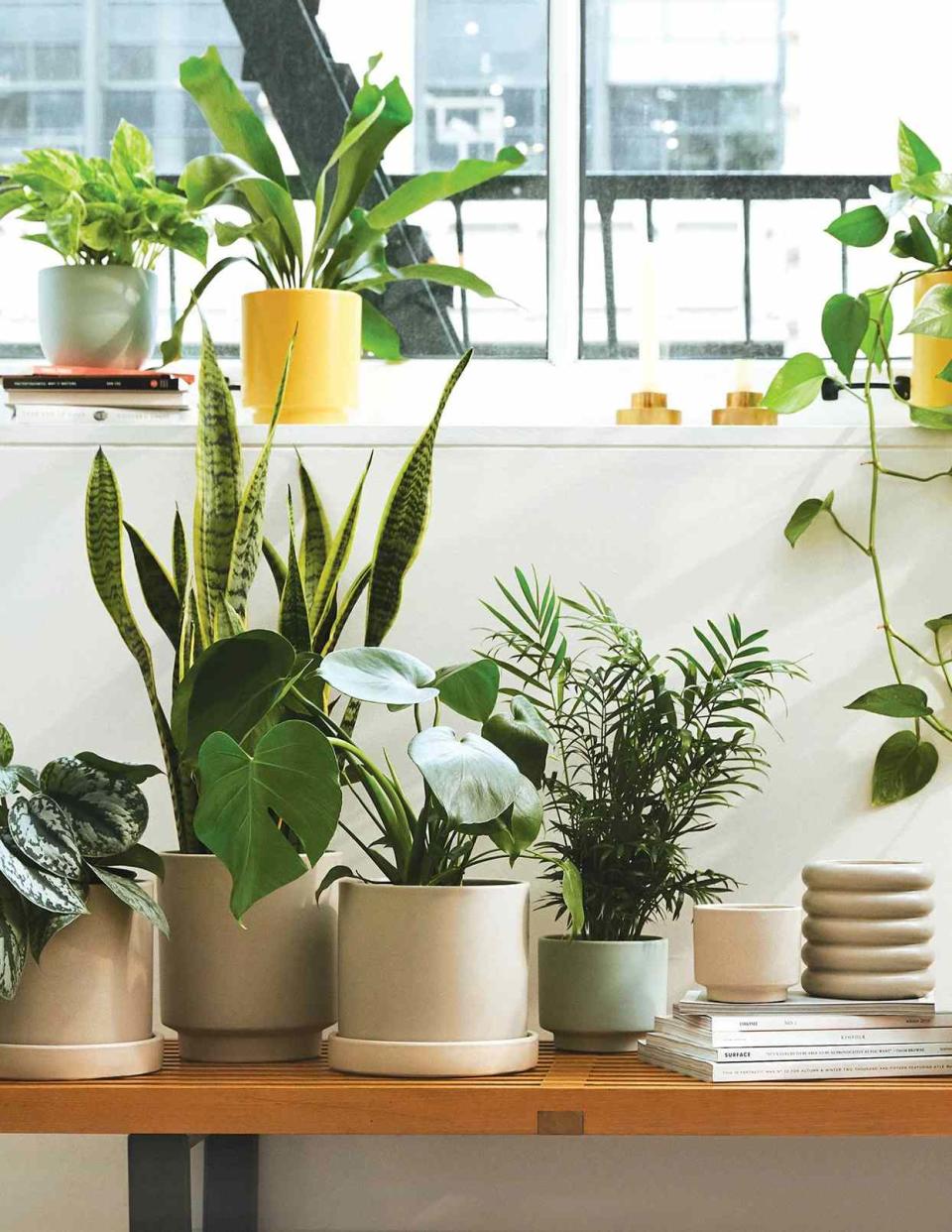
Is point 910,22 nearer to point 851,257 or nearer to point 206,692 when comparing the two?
point 851,257

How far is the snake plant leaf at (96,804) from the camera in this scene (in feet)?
3.31

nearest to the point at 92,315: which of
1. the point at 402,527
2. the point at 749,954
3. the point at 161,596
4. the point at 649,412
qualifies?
the point at 161,596

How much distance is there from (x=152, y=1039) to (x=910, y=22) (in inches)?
54.2

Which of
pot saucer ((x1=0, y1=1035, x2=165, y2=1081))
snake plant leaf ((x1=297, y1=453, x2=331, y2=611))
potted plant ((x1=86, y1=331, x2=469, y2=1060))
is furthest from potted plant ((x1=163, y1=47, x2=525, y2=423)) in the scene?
pot saucer ((x1=0, y1=1035, x2=165, y2=1081))

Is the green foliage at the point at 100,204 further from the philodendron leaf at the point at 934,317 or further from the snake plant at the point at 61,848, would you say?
the philodendron leaf at the point at 934,317

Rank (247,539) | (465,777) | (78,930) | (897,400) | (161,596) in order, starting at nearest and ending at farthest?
1. (465,777)
2. (78,930)
3. (247,539)
4. (161,596)
5. (897,400)

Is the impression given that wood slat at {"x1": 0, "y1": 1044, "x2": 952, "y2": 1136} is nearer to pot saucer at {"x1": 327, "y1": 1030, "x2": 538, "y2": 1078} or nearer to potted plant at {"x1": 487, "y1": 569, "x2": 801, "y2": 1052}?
pot saucer at {"x1": 327, "y1": 1030, "x2": 538, "y2": 1078}

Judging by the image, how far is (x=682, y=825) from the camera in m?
1.21

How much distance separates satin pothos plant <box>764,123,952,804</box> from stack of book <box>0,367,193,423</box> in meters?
0.59

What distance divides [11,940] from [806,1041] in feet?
1.89

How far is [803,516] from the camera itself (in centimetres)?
133

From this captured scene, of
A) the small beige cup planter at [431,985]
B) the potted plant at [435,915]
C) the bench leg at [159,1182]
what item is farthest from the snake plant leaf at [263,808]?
the bench leg at [159,1182]

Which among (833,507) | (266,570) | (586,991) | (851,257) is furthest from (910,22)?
(586,991)

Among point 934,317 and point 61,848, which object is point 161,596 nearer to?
point 61,848
